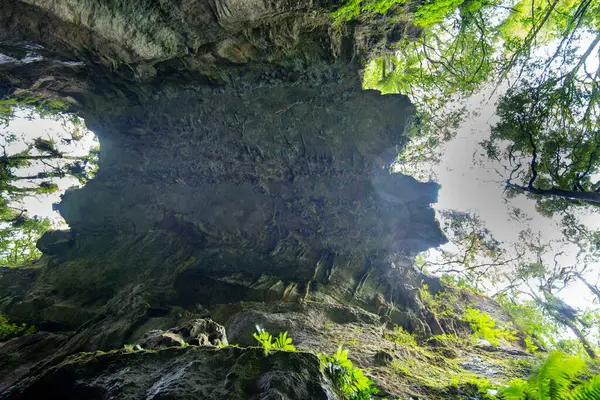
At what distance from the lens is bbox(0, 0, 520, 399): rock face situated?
770cm

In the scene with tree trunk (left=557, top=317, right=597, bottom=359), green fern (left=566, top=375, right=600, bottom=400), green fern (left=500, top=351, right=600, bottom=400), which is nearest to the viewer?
green fern (left=566, top=375, right=600, bottom=400)

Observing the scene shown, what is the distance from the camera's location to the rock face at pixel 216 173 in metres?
7.70

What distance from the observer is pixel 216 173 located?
47.3 ft

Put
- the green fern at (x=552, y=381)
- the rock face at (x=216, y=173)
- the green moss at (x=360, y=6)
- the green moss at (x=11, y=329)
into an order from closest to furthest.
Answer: the green fern at (x=552, y=381), the green moss at (x=360, y=6), the rock face at (x=216, y=173), the green moss at (x=11, y=329)

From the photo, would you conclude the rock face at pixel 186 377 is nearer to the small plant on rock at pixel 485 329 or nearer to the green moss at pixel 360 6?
the green moss at pixel 360 6

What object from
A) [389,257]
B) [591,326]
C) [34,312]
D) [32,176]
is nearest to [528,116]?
[389,257]

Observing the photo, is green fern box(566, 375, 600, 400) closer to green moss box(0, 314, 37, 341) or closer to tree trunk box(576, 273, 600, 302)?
green moss box(0, 314, 37, 341)

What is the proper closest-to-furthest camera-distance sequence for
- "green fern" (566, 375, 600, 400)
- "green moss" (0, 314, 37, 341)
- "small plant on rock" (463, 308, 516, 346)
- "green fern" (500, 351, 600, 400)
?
"green fern" (566, 375, 600, 400) → "green fern" (500, 351, 600, 400) → "small plant on rock" (463, 308, 516, 346) → "green moss" (0, 314, 37, 341)

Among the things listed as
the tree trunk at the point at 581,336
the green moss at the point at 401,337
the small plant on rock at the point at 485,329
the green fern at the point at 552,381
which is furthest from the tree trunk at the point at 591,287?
the green fern at the point at 552,381

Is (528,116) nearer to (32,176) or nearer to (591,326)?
(591,326)

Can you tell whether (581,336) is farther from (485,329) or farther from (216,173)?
(216,173)

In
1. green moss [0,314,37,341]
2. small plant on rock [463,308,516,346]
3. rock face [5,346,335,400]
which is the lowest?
green moss [0,314,37,341]

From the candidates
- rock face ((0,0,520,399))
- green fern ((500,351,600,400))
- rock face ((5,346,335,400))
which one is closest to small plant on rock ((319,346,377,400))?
rock face ((5,346,335,400))

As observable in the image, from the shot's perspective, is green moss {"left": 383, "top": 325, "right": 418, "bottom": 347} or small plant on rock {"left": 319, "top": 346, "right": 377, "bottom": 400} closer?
small plant on rock {"left": 319, "top": 346, "right": 377, "bottom": 400}
